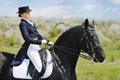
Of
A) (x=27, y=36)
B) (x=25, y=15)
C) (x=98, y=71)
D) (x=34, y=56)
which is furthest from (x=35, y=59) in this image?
(x=98, y=71)

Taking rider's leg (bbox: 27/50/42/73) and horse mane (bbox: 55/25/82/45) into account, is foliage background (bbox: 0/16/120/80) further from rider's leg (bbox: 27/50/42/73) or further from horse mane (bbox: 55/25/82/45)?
rider's leg (bbox: 27/50/42/73)

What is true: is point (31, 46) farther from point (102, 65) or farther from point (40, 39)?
point (102, 65)

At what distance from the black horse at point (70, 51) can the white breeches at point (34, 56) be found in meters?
0.39

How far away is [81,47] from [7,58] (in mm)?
1872

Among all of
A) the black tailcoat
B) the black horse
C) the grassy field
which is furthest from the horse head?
the grassy field

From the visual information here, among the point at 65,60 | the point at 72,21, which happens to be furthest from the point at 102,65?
the point at 72,21

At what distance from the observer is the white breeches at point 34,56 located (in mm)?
9789

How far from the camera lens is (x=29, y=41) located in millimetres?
9719

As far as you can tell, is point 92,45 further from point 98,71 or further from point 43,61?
point 98,71

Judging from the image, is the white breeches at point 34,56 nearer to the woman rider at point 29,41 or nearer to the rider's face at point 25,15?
the woman rider at point 29,41

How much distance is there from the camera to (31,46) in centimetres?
993

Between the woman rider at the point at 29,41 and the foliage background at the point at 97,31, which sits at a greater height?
the woman rider at the point at 29,41

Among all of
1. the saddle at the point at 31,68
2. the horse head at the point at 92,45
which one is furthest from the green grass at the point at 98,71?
the horse head at the point at 92,45

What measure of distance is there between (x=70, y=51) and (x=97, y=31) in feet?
118
